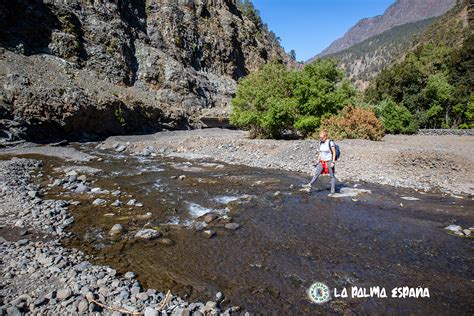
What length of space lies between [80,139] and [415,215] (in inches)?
1289

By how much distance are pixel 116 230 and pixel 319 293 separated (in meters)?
5.60

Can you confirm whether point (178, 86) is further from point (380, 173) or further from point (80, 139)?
point (380, 173)

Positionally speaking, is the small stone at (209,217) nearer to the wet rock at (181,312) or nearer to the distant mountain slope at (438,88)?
the wet rock at (181,312)

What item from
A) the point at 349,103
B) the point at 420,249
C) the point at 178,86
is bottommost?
the point at 420,249

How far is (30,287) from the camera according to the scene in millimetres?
5555

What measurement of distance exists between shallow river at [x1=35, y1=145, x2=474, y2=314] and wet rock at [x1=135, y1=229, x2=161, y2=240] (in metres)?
0.22

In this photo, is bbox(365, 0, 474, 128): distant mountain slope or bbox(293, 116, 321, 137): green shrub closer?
bbox(293, 116, 321, 137): green shrub

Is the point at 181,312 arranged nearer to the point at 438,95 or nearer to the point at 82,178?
the point at 82,178

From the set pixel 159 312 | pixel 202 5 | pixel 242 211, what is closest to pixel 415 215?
pixel 242 211

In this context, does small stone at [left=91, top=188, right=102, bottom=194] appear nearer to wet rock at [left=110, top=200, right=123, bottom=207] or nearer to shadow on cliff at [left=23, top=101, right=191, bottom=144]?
wet rock at [left=110, top=200, right=123, bottom=207]

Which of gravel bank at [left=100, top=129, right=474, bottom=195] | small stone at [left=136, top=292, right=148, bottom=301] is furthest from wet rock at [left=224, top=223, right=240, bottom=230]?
gravel bank at [left=100, top=129, right=474, bottom=195]

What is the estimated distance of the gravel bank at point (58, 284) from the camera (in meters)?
5.04

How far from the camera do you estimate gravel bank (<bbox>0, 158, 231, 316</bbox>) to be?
504 centimetres

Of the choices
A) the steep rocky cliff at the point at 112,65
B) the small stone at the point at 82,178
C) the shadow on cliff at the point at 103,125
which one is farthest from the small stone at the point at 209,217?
the shadow on cliff at the point at 103,125
